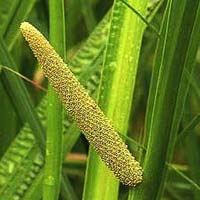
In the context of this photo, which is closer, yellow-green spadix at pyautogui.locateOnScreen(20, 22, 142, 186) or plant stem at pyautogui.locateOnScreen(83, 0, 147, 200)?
yellow-green spadix at pyautogui.locateOnScreen(20, 22, 142, 186)

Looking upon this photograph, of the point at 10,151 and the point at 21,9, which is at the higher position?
the point at 21,9

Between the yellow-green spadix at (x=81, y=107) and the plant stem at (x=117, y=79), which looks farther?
the plant stem at (x=117, y=79)

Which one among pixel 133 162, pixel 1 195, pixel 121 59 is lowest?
pixel 1 195

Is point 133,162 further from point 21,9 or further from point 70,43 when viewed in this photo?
point 70,43

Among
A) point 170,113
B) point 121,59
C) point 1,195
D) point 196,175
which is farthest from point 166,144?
point 196,175

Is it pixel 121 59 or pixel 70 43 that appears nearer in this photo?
pixel 121 59

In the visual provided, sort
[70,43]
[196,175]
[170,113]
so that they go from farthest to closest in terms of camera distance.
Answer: [70,43] → [196,175] → [170,113]

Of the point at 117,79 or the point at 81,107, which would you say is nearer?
the point at 81,107

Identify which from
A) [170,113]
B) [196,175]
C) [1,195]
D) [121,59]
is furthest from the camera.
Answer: [196,175]
